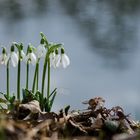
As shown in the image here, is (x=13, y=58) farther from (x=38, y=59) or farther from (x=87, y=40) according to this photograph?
(x=87, y=40)

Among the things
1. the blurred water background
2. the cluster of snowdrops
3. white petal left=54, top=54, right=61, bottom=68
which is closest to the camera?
the cluster of snowdrops

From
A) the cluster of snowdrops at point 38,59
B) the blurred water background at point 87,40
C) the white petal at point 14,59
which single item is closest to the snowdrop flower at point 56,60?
the cluster of snowdrops at point 38,59

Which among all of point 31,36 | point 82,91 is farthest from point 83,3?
point 82,91

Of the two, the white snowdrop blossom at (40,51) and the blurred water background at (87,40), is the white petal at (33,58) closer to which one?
the white snowdrop blossom at (40,51)

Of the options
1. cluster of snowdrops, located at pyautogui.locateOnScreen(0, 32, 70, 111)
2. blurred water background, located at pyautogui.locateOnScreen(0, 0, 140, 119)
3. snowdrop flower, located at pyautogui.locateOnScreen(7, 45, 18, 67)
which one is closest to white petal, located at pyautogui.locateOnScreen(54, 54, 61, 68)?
cluster of snowdrops, located at pyautogui.locateOnScreen(0, 32, 70, 111)

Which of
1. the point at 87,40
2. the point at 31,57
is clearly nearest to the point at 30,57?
the point at 31,57

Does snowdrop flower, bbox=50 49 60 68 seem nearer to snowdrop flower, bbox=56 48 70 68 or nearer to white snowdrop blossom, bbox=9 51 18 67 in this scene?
snowdrop flower, bbox=56 48 70 68

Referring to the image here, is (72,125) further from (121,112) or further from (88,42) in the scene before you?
(88,42)

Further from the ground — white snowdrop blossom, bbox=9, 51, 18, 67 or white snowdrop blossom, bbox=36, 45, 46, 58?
white snowdrop blossom, bbox=36, 45, 46, 58
